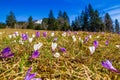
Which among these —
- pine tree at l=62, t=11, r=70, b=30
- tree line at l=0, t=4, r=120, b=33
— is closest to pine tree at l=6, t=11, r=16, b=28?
tree line at l=0, t=4, r=120, b=33

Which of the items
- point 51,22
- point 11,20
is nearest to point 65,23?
point 51,22

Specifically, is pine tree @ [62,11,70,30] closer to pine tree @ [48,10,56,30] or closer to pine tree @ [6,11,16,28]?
pine tree @ [48,10,56,30]

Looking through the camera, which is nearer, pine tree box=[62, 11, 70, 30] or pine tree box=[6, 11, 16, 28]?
pine tree box=[62, 11, 70, 30]

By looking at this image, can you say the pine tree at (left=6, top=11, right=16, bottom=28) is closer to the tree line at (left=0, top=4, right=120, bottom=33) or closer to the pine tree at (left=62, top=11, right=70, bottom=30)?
the tree line at (left=0, top=4, right=120, bottom=33)

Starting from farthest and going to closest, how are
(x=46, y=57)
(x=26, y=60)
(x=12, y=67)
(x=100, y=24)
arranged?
(x=100, y=24) → (x=46, y=57) → (x=26, y=60) → (x=12, y=67)

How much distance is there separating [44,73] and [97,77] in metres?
0.43

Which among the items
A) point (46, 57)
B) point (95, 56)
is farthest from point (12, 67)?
point (95, 56)

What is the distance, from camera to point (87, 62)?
2.38m

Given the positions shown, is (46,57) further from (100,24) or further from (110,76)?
(100,24)

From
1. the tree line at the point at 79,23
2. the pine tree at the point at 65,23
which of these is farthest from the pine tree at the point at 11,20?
the pine tree at the point at 65,23

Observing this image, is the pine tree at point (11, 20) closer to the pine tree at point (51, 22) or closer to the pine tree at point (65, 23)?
the pine tree at point (51, 22)

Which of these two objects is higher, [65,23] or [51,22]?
[51,22]

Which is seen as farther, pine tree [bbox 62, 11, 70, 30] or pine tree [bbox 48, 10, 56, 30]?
pine tree [bbox 48, 10, 56, 30]

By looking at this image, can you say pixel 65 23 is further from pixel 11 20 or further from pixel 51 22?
pixel 11 20
